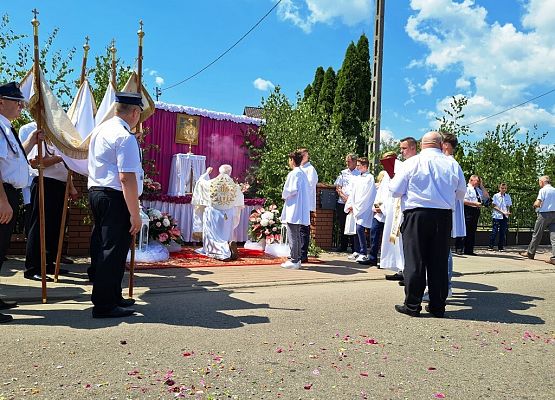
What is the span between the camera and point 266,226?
1023 centimetres

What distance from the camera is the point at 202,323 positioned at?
4.41m

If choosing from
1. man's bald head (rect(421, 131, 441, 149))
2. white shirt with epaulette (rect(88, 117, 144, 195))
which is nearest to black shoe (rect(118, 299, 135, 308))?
white shirt with epaulette (rect(88, 117, 144, 195))

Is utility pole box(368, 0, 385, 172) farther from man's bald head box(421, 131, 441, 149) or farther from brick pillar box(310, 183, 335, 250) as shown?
man's bald head box(421, 131, 441, 149)

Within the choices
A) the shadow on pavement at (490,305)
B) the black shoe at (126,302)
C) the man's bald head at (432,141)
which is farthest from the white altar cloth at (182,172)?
the man's bald head at (432,141)

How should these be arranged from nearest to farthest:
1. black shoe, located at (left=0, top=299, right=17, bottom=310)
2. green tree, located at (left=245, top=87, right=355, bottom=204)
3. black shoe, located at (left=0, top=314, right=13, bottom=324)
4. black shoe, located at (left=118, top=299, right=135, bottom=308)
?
black shoe, located at (left=0, top=314, right=13, bottom=324)
black shoe, located at (left=0, top=299, right=17, bottom=310)
black shoe, located at (left=118, top=299, right=135, bottom=308)
green tree, located at (left=245, top=87, right=355, bottom=204)

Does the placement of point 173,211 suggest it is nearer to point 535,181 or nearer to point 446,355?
point 446,355

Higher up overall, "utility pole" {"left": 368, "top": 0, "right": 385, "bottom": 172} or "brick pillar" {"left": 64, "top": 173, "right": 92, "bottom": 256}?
"utility pole" {"left": 368, "top": 0, "right": 385, "bottom": 172}

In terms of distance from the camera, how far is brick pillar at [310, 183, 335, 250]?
1077 cm

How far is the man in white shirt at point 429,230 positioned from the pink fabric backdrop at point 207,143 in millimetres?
10799

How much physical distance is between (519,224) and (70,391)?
601 inches

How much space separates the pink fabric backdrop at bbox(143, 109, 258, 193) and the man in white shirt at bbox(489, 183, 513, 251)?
25.4ft

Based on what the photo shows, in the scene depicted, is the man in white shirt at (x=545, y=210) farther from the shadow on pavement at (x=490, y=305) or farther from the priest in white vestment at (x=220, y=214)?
the priest in white vestment at (x=220, y=214)

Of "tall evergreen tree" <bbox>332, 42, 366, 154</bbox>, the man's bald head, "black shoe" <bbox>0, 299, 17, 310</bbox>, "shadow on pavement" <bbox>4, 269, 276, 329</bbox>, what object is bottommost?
"shadow on pavement" <bbox>4, 269, 276, 329</bbox>

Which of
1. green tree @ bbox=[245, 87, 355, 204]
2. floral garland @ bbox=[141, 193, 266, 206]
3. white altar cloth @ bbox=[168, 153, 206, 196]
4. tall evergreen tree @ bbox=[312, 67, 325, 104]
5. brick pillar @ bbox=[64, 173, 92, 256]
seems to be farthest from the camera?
tall evergreen tree @ bbox=[312, 67, 325, 104]
